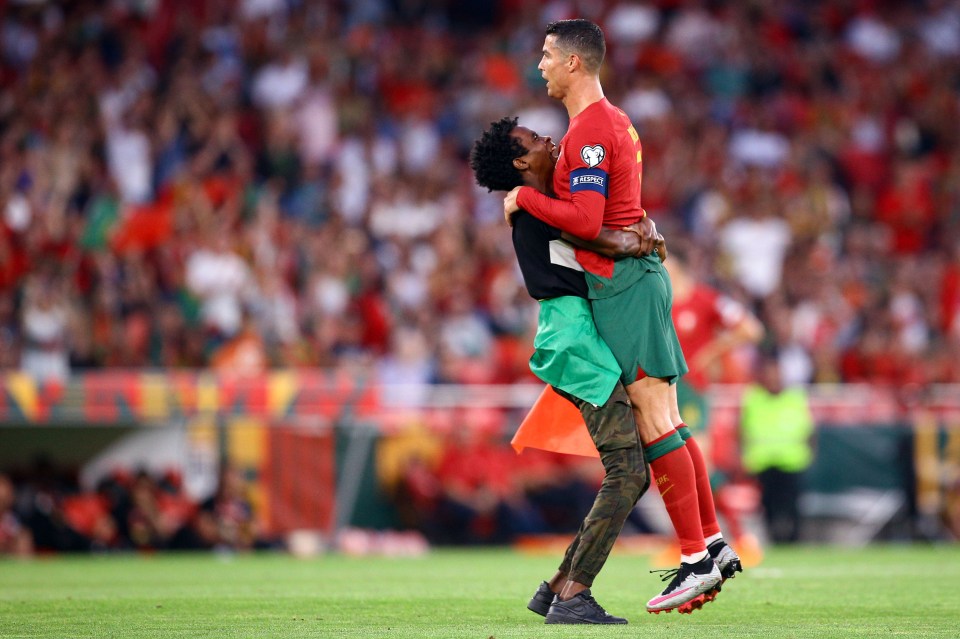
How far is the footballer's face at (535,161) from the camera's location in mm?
6293

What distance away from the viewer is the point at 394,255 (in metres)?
17.5

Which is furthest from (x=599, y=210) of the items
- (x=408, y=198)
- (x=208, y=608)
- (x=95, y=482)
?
(x=408, y=198)

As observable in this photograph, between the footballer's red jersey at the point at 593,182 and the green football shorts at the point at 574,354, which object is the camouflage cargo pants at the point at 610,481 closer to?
the green football shorts at the point at 574,354

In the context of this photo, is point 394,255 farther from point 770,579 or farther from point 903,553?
point 770,579

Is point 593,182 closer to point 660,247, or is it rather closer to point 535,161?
point 535,161

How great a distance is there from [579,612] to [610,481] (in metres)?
0.54

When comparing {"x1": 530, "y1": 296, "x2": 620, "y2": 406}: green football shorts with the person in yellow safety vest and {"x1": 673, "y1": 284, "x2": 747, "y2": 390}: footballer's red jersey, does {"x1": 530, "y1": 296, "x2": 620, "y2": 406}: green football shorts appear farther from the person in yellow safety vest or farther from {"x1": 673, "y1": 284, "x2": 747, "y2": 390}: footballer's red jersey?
the person in yellow safety vest

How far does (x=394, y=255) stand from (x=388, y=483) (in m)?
3.59

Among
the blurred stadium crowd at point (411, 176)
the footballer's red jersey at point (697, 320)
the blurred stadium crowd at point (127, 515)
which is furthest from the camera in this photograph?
the blurred stadium crowd at point (411, 176)

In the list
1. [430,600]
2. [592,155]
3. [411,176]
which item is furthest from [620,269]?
[411,176]

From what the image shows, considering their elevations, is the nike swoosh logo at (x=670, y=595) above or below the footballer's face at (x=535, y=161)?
below

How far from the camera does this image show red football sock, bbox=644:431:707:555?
6211mm

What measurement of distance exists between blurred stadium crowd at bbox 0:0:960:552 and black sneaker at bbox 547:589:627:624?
28.7 feet

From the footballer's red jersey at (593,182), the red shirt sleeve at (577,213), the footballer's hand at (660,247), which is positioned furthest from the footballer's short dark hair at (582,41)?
the footballer's hand at (660,247)
